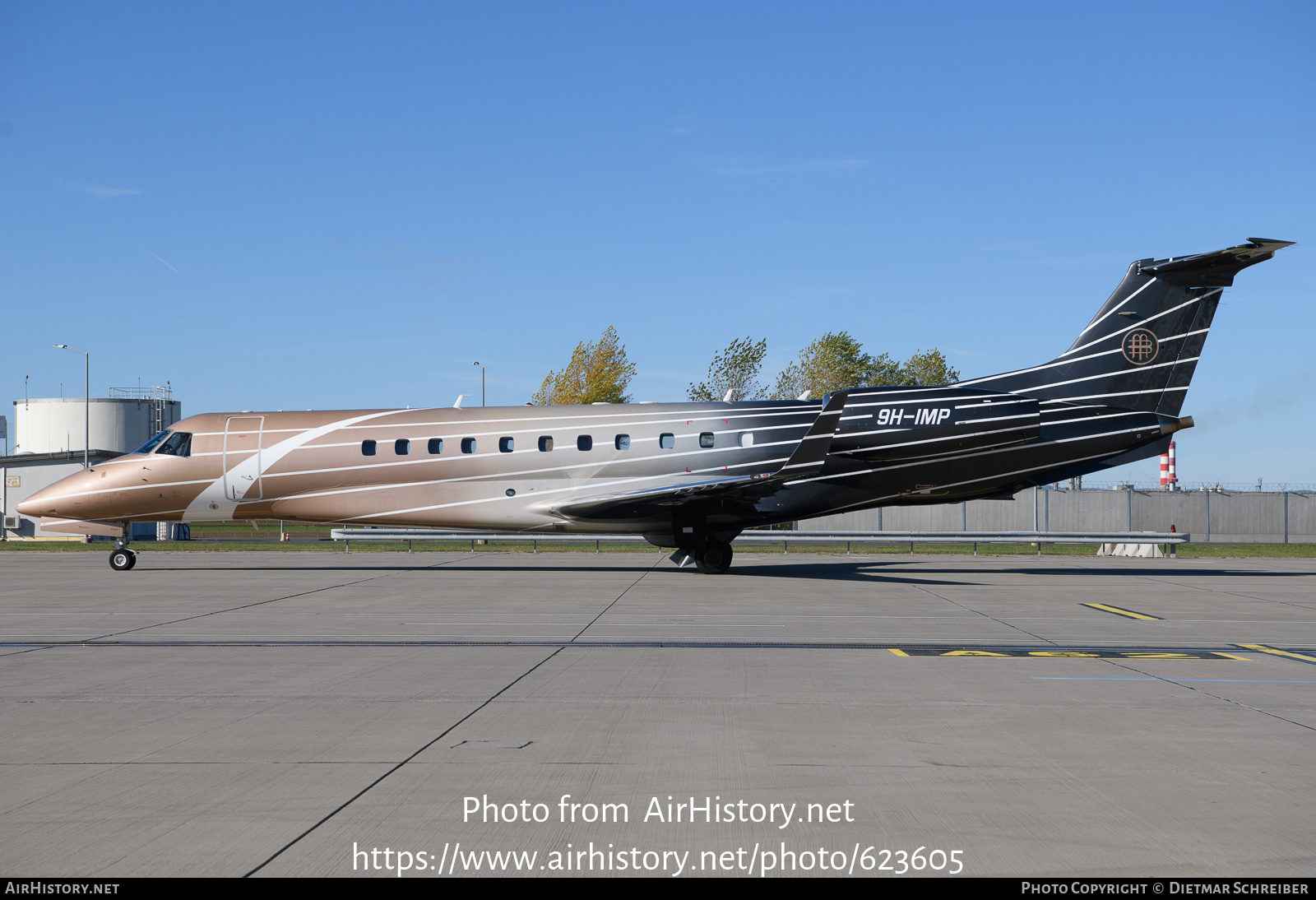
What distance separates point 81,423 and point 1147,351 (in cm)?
7502

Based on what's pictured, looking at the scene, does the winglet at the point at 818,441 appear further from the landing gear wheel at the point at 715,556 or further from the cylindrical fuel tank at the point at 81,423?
the cylindrical fuel tank at the point at 81,423

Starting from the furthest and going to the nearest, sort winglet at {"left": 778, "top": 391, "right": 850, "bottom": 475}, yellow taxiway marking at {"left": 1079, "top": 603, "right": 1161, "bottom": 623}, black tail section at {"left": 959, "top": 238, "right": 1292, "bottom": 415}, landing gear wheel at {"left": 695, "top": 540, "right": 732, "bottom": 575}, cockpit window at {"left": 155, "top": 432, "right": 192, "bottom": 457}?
cockpit window at {"left": 155, "top": 432, "right": 192, "bottom": 457}
landing gear wheel at {"left": 695, "top": 540, "right": 732, "bottom": 575}
black tail section at {"left": 959, "top": 238, "right": 1292, "bottom": 415}
winglet at {"left": 778, "top": 391, "right": 850, "bottom": 475}
yellow taxiway marking at {"left": 1079, "top": 603, "right": 1161, "bottom": 623}

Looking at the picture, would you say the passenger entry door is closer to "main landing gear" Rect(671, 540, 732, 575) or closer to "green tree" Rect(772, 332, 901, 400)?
"main landing gear" Rect(671, 540, 732, 575)

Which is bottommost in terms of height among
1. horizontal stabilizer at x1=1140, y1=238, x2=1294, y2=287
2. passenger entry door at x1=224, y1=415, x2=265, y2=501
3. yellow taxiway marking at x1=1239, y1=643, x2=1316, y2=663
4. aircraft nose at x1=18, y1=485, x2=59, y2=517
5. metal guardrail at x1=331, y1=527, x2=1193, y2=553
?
yellow taxiway marking at x1=1239, y1=643, x2=1316, y2=663

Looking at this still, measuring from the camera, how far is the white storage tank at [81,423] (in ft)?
241

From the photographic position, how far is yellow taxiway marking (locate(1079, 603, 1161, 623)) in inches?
591

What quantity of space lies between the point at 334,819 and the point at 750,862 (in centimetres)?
211

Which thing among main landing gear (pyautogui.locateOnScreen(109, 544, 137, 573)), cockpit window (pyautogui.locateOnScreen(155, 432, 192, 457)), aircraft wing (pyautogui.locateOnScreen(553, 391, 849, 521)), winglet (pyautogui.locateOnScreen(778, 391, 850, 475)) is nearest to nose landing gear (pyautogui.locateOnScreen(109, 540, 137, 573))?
main landing gear (pyautogui.locateOnScreen(109, 544, 137, 573))

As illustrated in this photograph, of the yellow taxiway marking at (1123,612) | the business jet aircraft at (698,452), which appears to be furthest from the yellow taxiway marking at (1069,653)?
the business jet aircraft at (698,452)

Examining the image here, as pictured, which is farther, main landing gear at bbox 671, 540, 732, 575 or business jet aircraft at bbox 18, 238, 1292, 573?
main landing gear at bbox 671, 540, 732, 575

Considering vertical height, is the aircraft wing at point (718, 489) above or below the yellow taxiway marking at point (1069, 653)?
above

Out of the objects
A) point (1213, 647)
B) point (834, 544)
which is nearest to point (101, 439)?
point (834, 544)

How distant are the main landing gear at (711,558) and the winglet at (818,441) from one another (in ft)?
10.8

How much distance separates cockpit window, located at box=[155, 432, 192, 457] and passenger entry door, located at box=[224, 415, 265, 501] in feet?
3.08
